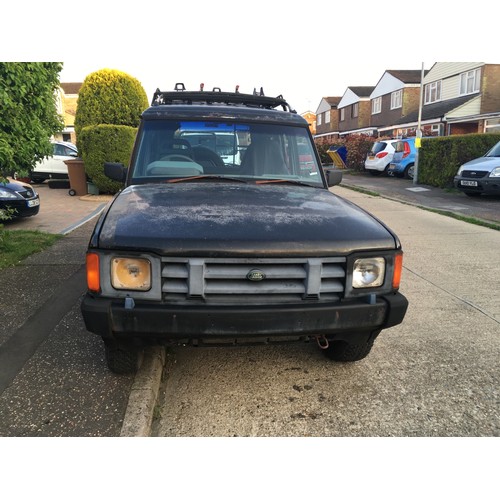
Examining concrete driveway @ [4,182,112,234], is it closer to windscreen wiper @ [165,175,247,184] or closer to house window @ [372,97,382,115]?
windscreen wiper @ [165,175,247,184]

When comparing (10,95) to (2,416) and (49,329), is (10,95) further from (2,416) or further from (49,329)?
(2,416)

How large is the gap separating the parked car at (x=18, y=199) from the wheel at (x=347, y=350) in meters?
7.28

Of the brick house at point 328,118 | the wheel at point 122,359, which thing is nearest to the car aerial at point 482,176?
the wheel at point 122,359

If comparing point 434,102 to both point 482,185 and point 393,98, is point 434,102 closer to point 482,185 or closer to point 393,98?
point 393,98

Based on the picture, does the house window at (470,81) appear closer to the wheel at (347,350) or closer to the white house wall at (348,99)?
the white house wall at (348,99)

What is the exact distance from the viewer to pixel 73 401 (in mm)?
2775

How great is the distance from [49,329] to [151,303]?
1.75 m

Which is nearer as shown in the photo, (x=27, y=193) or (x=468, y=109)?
(x=27, y=193)

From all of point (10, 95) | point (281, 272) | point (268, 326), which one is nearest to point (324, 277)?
point (281, 272)

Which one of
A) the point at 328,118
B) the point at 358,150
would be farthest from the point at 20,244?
the point at 328,118

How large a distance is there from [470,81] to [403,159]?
48.2 feet

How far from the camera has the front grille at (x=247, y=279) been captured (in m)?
2.49

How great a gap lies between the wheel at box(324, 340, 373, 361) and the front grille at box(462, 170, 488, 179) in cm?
1091

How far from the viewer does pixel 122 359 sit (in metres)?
2.95
